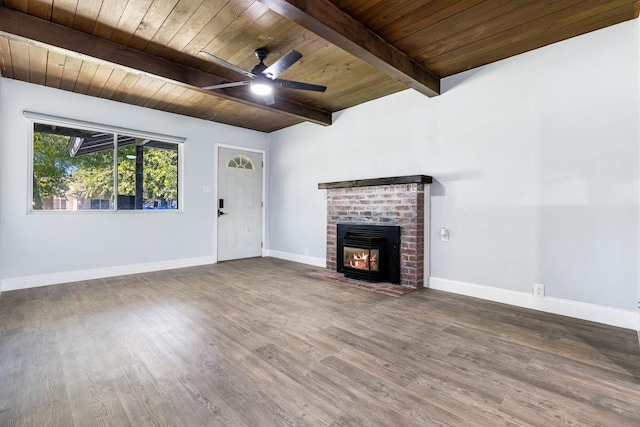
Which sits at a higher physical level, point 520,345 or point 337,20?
point 337,20

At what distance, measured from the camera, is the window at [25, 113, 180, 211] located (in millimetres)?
3977

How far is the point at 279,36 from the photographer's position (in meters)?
2.80

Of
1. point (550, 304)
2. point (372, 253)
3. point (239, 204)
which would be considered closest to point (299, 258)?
point (239, 204)

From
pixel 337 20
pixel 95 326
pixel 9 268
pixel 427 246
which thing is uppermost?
pixel 337 20

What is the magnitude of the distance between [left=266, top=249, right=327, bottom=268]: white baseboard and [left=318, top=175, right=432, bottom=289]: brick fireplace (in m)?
1.05

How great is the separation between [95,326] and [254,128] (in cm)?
442

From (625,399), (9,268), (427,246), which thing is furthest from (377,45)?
(9,268)

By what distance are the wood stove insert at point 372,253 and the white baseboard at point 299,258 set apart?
2.80 ft

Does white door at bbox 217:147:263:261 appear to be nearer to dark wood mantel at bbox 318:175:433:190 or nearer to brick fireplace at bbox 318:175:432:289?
dark wood mantel at bbox 318:175:433:190

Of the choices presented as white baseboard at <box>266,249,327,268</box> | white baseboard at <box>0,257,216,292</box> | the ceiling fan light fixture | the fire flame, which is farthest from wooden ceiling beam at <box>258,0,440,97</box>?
white baseboard at <box>0,257,216,292</box>

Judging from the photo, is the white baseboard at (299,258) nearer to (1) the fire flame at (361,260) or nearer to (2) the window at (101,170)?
(1) the fire flame at (361,260)

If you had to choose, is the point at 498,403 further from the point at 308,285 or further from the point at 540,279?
the point at 308,285

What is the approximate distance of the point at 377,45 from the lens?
9.09ft

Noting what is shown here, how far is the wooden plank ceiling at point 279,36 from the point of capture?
2383 millimetres
